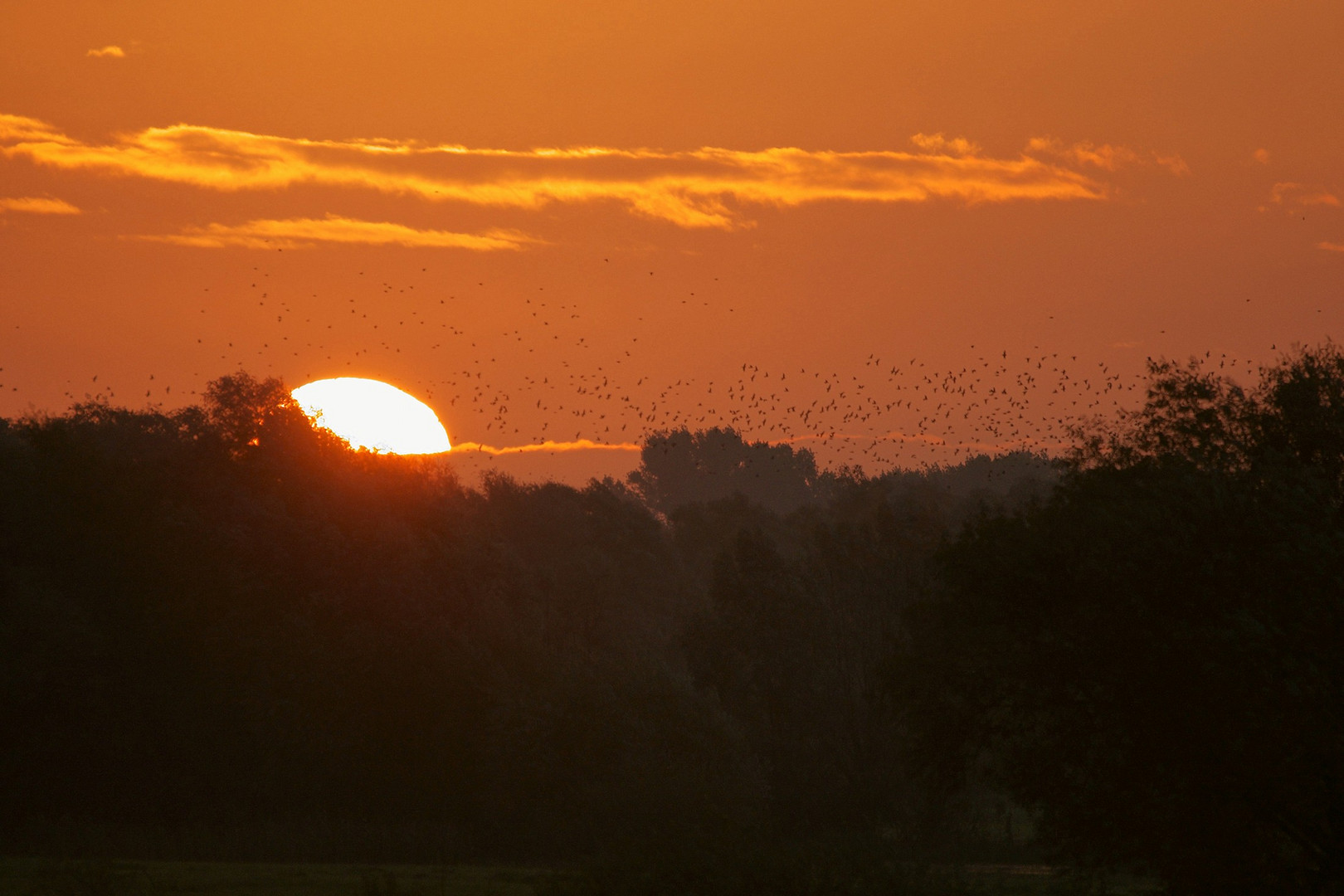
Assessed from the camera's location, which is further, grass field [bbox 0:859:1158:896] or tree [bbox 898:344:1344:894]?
grass field [bbox 0:859:1158:896]

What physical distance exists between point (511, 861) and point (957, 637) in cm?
2793

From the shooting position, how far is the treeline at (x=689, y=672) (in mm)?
27344

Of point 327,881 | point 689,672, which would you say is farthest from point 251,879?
point 689,672

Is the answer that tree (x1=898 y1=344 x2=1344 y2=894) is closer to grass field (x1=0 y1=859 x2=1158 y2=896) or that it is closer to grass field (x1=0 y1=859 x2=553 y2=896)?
grass field (x1=0 y1=859 x2=1158 y2=896)

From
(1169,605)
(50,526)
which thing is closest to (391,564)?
(50,526)

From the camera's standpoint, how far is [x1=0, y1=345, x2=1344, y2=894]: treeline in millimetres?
27344

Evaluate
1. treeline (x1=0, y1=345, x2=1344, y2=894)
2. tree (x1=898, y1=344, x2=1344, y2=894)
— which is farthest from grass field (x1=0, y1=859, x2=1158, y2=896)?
tree (x1=898, y1=344, x2=1344, y2=894)

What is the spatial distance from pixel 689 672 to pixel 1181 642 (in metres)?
42.9

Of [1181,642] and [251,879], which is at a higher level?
[1181,642]

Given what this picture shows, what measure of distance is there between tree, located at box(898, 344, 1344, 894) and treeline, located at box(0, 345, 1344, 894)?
0.08 metres

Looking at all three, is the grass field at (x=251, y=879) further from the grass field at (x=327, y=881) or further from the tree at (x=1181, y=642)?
the tree at (x=1181, y=642)

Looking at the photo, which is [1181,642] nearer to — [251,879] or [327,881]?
[327,881]

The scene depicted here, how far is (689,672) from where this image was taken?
68312mm

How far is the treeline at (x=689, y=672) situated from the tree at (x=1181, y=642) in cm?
8
